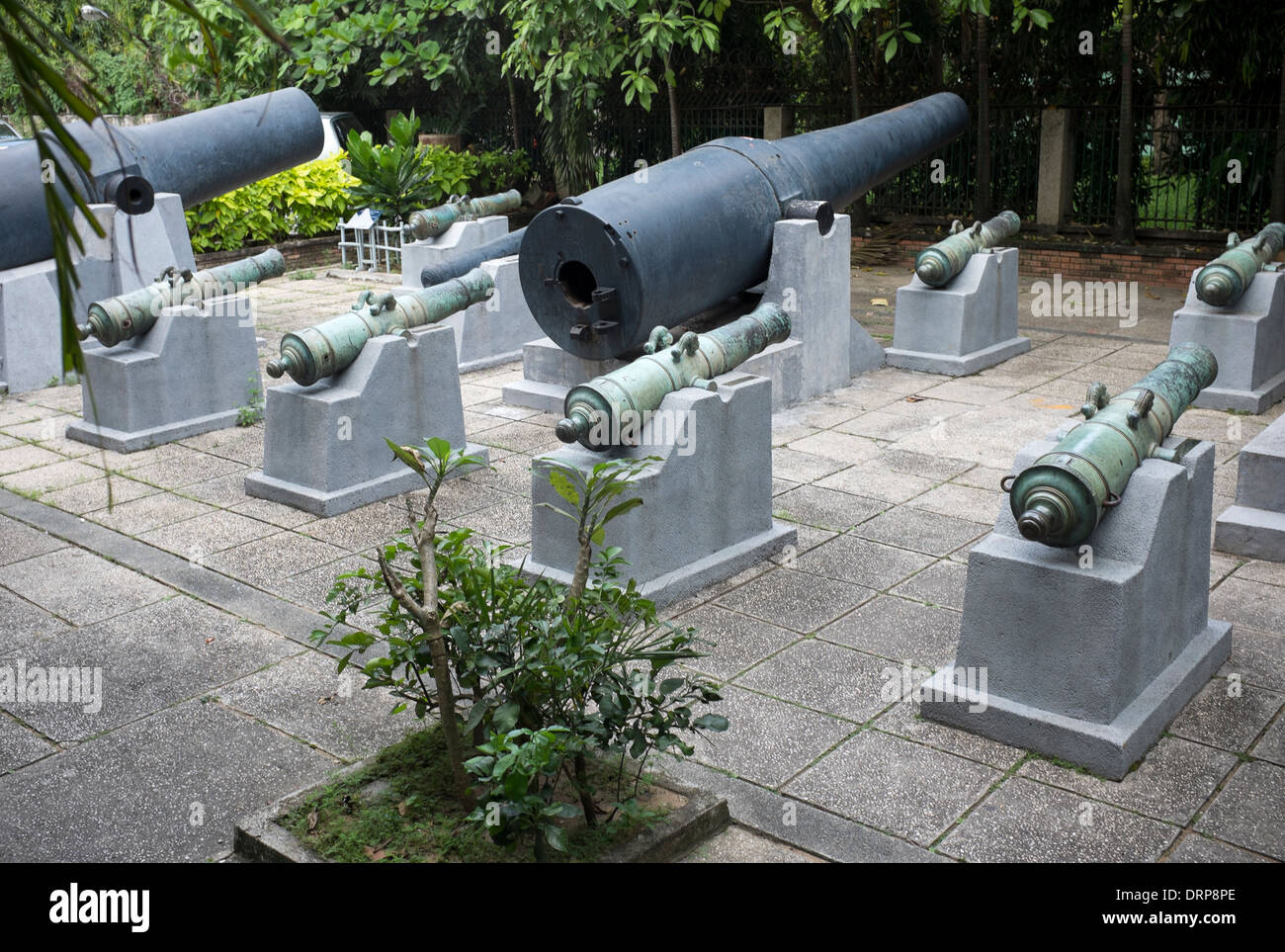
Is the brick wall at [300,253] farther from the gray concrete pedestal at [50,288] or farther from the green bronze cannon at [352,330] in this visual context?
the green bronze cannon at [352,330]

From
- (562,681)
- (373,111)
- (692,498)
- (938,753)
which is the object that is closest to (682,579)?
(692,498)

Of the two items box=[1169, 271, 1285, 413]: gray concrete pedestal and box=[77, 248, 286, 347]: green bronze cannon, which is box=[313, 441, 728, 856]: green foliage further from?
box=[1169, 271, 1285, 413]: gray concrete pedestal

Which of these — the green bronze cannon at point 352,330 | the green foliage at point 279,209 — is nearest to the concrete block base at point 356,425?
the green bronze cannon at point 352,330

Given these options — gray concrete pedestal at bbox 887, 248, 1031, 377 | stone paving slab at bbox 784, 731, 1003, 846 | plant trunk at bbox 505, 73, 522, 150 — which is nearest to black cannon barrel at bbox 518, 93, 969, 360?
gray concrete pedestal at bbox 887, 248, 1031, 377

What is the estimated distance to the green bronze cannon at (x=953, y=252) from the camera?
29.9 ft

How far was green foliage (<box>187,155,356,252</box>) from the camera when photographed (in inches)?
541

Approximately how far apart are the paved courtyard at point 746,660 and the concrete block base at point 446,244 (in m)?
3.51

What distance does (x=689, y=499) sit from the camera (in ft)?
18.2

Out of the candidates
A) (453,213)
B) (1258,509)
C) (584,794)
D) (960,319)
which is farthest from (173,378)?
(1258,509)

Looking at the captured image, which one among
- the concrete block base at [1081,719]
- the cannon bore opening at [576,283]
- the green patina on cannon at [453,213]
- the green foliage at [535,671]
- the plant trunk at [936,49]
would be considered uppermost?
the plant trunk at [936,49]

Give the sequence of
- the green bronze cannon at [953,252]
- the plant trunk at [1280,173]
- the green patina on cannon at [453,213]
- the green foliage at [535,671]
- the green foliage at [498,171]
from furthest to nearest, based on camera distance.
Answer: the green foliage at [498,171]
the plant trunk at [1280,173]
the green patina on cannon at [453,213]
the green bronze cannon at [953,252]
the green foliage at [535,671]

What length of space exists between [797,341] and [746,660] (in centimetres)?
396

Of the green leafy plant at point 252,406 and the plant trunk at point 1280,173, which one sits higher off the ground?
the plant trunk at point 1280,173

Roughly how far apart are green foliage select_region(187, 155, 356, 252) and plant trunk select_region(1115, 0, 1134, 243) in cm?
808
